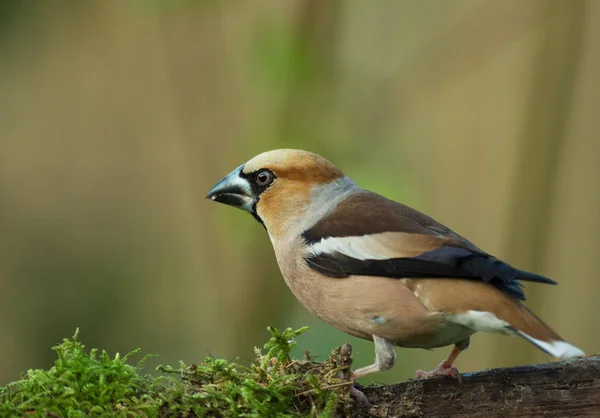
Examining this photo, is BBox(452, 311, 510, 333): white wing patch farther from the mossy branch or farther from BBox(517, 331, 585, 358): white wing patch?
the mossy branch

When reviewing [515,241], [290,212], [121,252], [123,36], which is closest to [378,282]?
[290,212]

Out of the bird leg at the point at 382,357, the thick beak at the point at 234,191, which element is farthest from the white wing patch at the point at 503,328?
the thick beak at the point at 234,191

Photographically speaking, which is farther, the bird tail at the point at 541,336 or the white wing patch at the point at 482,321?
the white wing patch at the point at 482,321

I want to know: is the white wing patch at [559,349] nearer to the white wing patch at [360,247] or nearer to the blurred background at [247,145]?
the white wing patch at [360,247]

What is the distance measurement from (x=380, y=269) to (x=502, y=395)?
0.82 meters

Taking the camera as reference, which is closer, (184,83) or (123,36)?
(184,83)

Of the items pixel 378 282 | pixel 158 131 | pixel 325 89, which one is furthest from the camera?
pixel 158 131

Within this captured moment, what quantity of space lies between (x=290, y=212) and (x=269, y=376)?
1.37 m

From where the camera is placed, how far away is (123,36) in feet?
30.3

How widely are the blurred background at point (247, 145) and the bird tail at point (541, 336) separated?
5.41 feet

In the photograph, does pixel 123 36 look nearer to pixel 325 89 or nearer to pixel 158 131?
pixel 158 131

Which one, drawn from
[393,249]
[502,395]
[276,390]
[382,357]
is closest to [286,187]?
[393,249]

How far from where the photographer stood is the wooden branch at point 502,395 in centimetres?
325

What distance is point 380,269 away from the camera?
3.65 meters
